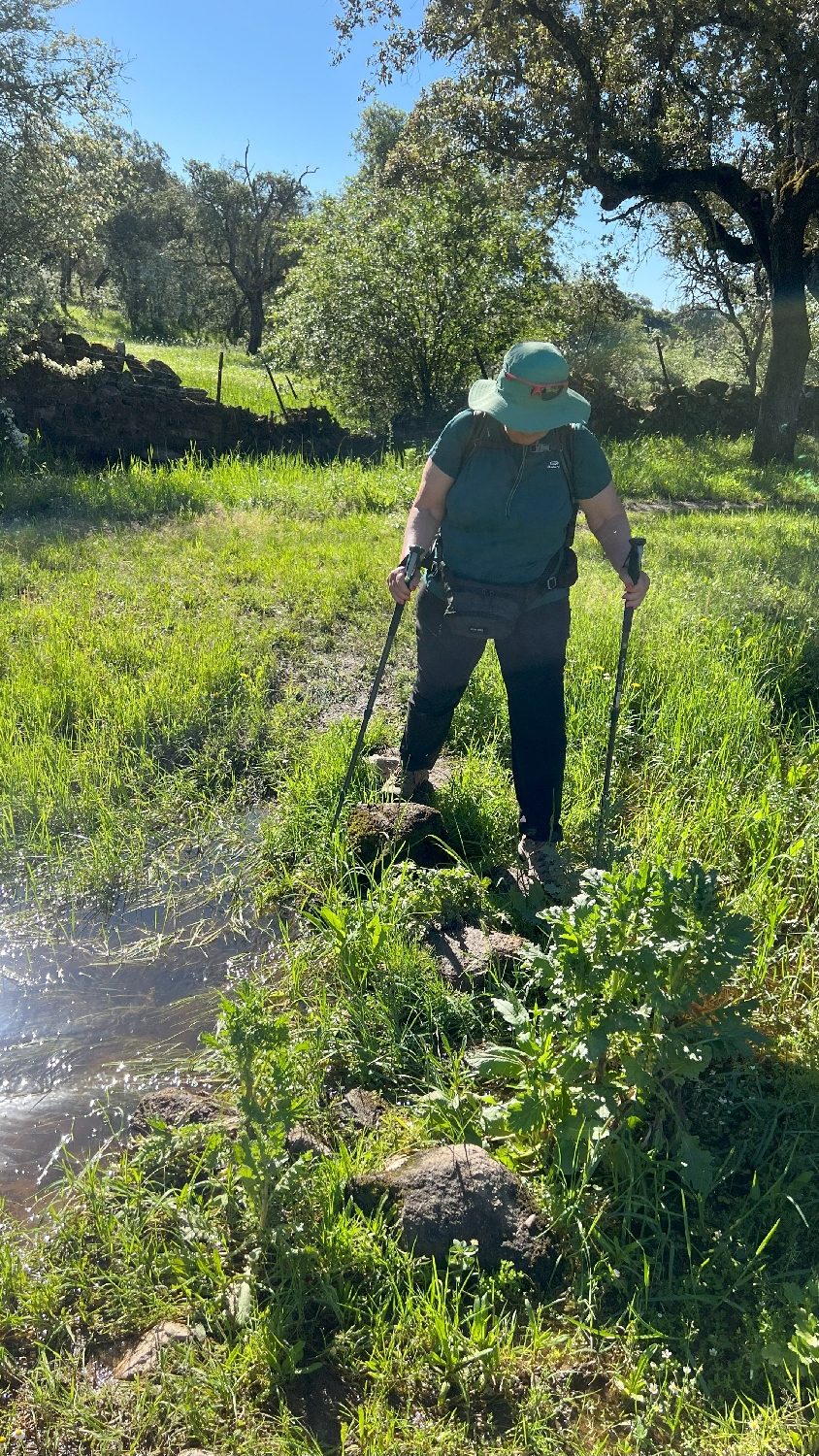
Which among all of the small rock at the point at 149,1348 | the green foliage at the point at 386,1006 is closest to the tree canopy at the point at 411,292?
the green foliage at the point at 386,1006

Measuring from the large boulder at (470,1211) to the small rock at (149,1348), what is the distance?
0.54 m

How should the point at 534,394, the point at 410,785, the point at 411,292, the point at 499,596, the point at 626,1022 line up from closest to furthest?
the point at 626,1022
the point at 534,394
the point at 499,596
the point at 410,785
the point at 411,292

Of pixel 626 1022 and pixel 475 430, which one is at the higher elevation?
pixel 475 430

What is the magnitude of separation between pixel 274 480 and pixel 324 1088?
8796 mm

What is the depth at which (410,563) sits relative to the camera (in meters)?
3.48

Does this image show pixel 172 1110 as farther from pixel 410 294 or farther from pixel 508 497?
pixel 410 294

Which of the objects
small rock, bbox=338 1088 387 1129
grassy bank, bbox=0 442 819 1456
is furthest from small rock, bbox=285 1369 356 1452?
small rock, bbox=338 1088 387 1129

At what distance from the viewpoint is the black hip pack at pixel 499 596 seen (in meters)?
3.52

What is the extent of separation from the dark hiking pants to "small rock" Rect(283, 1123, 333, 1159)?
5.51 feet

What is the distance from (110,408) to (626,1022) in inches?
409

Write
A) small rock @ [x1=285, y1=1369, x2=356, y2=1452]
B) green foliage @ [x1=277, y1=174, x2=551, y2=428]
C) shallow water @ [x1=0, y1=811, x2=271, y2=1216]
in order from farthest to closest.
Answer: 1. green foliage @ [x1=277, y1=174, x2=551, y2=428]
2. shallow water @ [x1=0, y1=811, x2=271, y2=1216]
3. small rock @ [x1=285, y1=1369, x2=356, y2=1452]

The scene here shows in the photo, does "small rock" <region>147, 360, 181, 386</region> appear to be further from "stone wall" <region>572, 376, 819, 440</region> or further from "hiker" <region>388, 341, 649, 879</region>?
"hiker" <region>388, 341, 649, 879</region>

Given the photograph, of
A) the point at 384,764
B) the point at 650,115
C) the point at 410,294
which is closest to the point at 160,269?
the point at 410,294

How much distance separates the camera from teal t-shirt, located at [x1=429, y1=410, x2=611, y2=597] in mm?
3385
